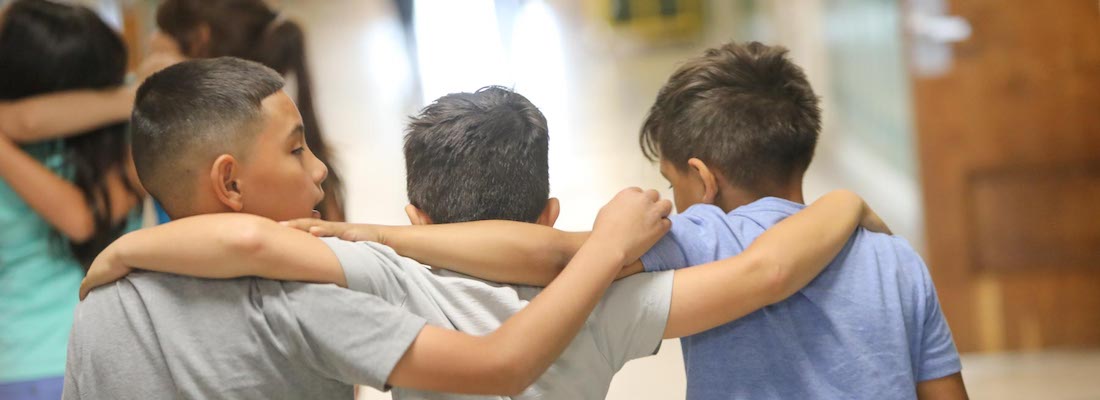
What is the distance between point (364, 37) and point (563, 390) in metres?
5.53

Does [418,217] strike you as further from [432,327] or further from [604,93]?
[604,93]

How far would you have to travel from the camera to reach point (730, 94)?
1.28 m

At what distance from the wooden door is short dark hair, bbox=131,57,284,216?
7.69ft

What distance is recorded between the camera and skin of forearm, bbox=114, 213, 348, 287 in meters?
0.93

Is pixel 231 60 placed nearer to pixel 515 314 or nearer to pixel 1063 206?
pixel 515 314

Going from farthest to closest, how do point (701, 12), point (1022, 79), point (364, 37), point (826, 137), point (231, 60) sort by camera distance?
point (701, 12), point (364, 37), point (826, 137), point (1022, 79), point (231, 60)

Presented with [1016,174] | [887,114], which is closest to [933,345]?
[1016,174]

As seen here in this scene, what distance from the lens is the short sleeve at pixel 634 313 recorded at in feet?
3.51

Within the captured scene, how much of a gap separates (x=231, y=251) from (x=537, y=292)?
1.02 ft

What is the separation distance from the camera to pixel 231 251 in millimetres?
927

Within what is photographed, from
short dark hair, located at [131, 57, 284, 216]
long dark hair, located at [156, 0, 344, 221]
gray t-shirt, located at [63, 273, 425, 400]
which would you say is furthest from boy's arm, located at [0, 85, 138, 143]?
gray t-shirt, located at [63, 273, 425, 400]

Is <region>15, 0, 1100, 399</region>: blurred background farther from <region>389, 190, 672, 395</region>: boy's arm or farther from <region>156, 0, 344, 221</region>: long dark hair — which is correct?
<region>389, 190, 672, 395</region>: boy's arm

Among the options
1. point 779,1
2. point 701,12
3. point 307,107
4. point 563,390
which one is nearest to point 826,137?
point 779,1

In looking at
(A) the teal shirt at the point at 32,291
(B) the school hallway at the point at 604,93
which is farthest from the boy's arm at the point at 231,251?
(B) the school hallway at the point at 604,93
